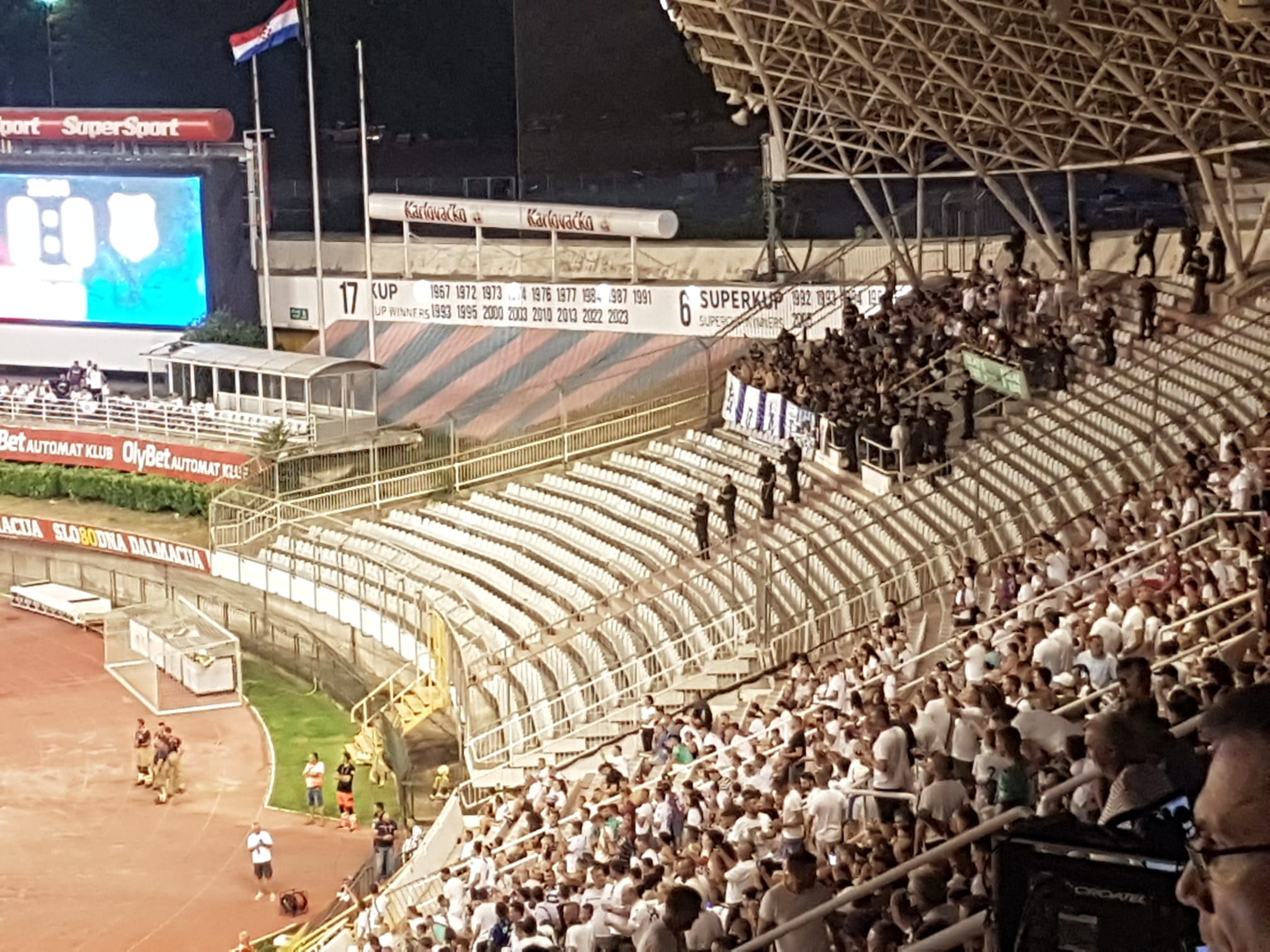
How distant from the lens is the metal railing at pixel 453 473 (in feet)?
99.0

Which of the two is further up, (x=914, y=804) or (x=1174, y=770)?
(x=1174, y=770)

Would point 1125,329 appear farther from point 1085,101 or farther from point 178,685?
point 178,685

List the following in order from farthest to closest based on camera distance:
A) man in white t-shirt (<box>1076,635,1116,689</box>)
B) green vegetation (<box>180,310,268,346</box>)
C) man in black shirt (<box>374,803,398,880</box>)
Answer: green vegetation (<box>180,310,268,346</box>)
man in black shirt (<box>374,803,398,880</box>)
man in white t-shirt (<box>1076,635,1116,689</box>)

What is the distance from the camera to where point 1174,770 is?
5.71 metres

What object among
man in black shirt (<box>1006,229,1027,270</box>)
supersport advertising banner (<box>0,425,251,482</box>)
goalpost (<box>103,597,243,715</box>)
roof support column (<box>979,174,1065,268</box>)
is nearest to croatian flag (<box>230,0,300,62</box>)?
supersport advertising banner (<box>0,425,251,482</box>)

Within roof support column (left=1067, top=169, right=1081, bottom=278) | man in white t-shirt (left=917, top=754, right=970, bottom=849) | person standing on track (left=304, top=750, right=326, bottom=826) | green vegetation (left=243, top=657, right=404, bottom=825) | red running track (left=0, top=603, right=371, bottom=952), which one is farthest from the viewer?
roof support column (left=1067, top=169, right=1081, bottom=278)

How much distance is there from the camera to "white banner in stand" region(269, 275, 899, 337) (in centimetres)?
3064

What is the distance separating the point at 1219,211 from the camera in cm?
2372

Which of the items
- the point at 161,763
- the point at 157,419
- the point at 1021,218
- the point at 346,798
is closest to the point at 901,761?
the point at 346,798

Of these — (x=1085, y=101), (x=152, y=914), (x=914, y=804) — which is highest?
(x=1085, y=101)

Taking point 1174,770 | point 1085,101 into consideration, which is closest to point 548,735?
point 1085,101

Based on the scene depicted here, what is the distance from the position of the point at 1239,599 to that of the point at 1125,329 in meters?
13.9

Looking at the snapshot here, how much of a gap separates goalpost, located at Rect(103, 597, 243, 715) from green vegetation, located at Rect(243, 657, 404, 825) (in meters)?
0.50

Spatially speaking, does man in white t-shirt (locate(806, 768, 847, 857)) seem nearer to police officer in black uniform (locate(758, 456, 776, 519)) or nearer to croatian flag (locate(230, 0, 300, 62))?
police officer in black uniform (locate(758, 456, 776, 519))
